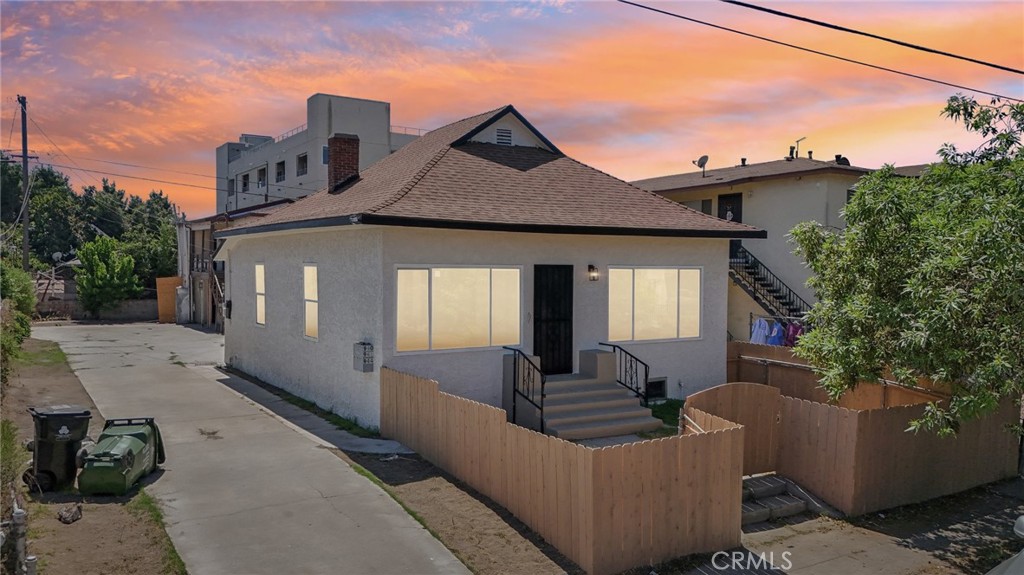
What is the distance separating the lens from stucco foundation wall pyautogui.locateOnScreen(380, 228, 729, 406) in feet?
41.5

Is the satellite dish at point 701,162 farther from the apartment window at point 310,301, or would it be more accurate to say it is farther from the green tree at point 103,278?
the green tree at point 103,278

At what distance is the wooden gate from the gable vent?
9282 millimetres

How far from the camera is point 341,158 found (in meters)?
17.7

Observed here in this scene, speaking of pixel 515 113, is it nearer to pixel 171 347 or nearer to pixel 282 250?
pixel 282 250

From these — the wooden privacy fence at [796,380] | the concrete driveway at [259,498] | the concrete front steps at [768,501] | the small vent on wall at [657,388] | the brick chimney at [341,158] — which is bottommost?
the concrete front steps at [768,501]

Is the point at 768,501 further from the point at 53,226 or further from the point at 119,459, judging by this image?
the point at 53,226

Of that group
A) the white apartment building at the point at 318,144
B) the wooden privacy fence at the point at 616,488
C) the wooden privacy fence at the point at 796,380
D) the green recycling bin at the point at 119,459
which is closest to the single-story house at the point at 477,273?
the wooden privacy fence at the point at 796,380

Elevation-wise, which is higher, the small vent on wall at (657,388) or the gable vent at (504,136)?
the gable vent at (504,136)

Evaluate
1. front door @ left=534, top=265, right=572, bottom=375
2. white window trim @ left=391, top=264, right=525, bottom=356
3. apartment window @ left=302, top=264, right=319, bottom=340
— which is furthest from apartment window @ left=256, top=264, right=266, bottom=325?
front door @ left=534, top=265, right=572, bottom=375

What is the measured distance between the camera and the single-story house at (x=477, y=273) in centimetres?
1272

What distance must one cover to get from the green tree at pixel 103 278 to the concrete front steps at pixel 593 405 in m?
30.3

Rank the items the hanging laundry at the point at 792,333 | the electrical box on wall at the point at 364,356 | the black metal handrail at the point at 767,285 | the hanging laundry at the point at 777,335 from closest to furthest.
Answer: the electrical box on wall at the point at 364,356
the hanging laundry at the point at 792,333
the hanging laundry at the point at 777,335
the black metal handrail at the point at 767,285

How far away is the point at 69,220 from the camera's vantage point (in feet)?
209

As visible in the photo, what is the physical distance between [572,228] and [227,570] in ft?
28.2
